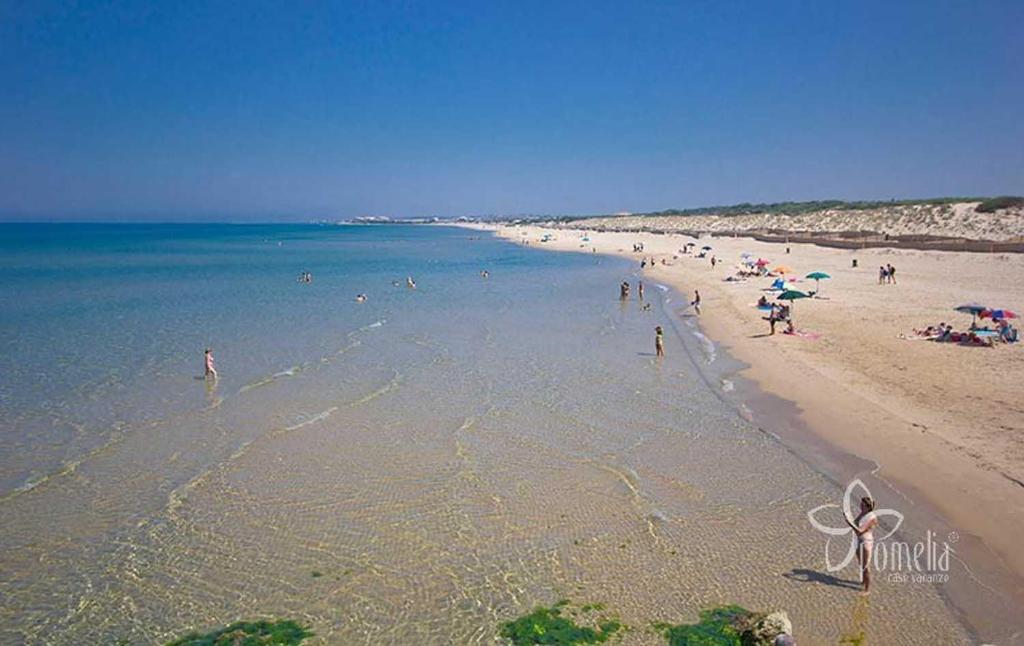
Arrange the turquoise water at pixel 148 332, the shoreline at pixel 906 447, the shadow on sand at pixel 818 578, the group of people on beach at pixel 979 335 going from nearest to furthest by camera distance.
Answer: the shadow on sand at pixel 818 578, the shoreline at pixel 906 447, the turquoise water at pixel 148 332, the group of people on beach at pixel 979 335

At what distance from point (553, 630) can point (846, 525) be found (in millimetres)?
5157

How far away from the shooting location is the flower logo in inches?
336

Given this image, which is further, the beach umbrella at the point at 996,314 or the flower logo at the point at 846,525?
the beach umbrella at the point at 996,314

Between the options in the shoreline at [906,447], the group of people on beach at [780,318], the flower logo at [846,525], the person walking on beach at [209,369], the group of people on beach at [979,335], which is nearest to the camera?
the shoreline at [906,447]

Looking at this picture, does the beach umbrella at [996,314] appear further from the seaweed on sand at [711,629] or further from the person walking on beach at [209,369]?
the person walking on beach at [209,369]

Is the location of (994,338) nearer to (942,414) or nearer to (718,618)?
(942,414)

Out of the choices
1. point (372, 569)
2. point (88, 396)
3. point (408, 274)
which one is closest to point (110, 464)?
point (88, 396)

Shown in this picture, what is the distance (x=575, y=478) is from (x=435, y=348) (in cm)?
1264

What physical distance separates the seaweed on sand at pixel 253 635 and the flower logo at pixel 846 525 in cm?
687

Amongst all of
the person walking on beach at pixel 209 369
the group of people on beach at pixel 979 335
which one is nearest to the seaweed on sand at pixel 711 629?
the person walking on beach at pixel 209 369

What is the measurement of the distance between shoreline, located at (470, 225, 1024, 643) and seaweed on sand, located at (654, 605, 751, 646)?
101 inches

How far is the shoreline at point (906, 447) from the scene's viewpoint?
26.8ft

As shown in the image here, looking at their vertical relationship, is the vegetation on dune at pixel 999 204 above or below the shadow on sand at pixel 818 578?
above

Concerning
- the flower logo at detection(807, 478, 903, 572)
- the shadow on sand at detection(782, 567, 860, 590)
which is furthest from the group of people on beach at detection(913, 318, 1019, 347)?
the shadow on sand at detection(782, 567, 860, 590)
